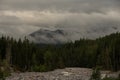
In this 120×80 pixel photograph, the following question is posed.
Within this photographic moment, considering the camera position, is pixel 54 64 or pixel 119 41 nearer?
pixel 119 41

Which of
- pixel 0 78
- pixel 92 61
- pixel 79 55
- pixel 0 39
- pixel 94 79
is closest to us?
pixel 0 78

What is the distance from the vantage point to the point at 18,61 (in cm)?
15962

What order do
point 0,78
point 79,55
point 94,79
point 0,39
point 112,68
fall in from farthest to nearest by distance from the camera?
point 79,55 < point 0,39 < point 112,68 < point 94,79 < point 0,78

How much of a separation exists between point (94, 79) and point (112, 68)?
77558 millimetres

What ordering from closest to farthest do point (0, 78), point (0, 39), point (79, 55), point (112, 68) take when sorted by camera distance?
point (0, 78) < point (112, 68) < point (0, 39) < point (79, 55)

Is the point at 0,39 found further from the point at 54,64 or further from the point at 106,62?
the point at 106,62

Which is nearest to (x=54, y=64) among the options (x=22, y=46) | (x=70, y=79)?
(x=22, y=46)

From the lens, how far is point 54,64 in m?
167

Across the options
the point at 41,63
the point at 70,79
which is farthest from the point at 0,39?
the point at 70,79

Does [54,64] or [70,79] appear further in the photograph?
[54,64]

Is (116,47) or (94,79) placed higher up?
(116,47)

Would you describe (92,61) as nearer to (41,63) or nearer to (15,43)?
(41,63)

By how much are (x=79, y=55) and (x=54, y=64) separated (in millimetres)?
34595

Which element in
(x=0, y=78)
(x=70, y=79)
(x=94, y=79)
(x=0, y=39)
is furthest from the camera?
(x=0, y=39)
